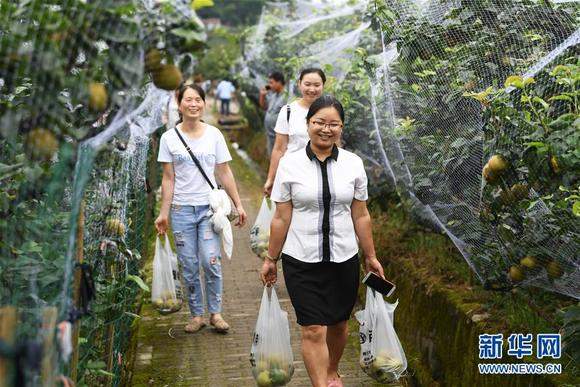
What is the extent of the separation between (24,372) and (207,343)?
3508 millimetres

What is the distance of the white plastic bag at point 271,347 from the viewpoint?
4.64 m

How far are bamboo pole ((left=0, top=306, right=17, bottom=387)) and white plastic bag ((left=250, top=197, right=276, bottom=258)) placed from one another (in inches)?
154

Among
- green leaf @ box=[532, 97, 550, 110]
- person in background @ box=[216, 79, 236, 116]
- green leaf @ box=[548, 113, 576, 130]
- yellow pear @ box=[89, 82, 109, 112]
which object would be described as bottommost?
yellow pear @ box=[89, 82, 109, 112]

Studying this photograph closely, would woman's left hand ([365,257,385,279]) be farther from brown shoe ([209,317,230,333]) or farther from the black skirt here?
brown shoe ([209,317,230,333])

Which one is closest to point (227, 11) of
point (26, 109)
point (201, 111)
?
point (201, 111)

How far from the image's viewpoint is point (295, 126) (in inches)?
241

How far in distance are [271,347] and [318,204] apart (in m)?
0.78

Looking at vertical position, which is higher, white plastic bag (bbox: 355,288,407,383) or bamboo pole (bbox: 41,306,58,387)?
bamboo pole (bbox: 41,306,58,387)

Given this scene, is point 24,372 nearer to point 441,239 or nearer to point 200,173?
point 200,173

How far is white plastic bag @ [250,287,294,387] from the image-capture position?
4.64 m

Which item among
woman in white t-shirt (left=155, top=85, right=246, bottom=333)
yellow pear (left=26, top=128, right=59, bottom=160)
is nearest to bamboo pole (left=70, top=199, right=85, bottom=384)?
yellow pear (left=26, top=128, right=59, bottom=160)

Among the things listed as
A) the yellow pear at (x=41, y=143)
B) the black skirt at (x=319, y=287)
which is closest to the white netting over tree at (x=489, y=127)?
the black skirt at (x=319, y=287)

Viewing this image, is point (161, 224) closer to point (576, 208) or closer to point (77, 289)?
point (77, 289)

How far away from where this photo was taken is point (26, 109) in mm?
2859
